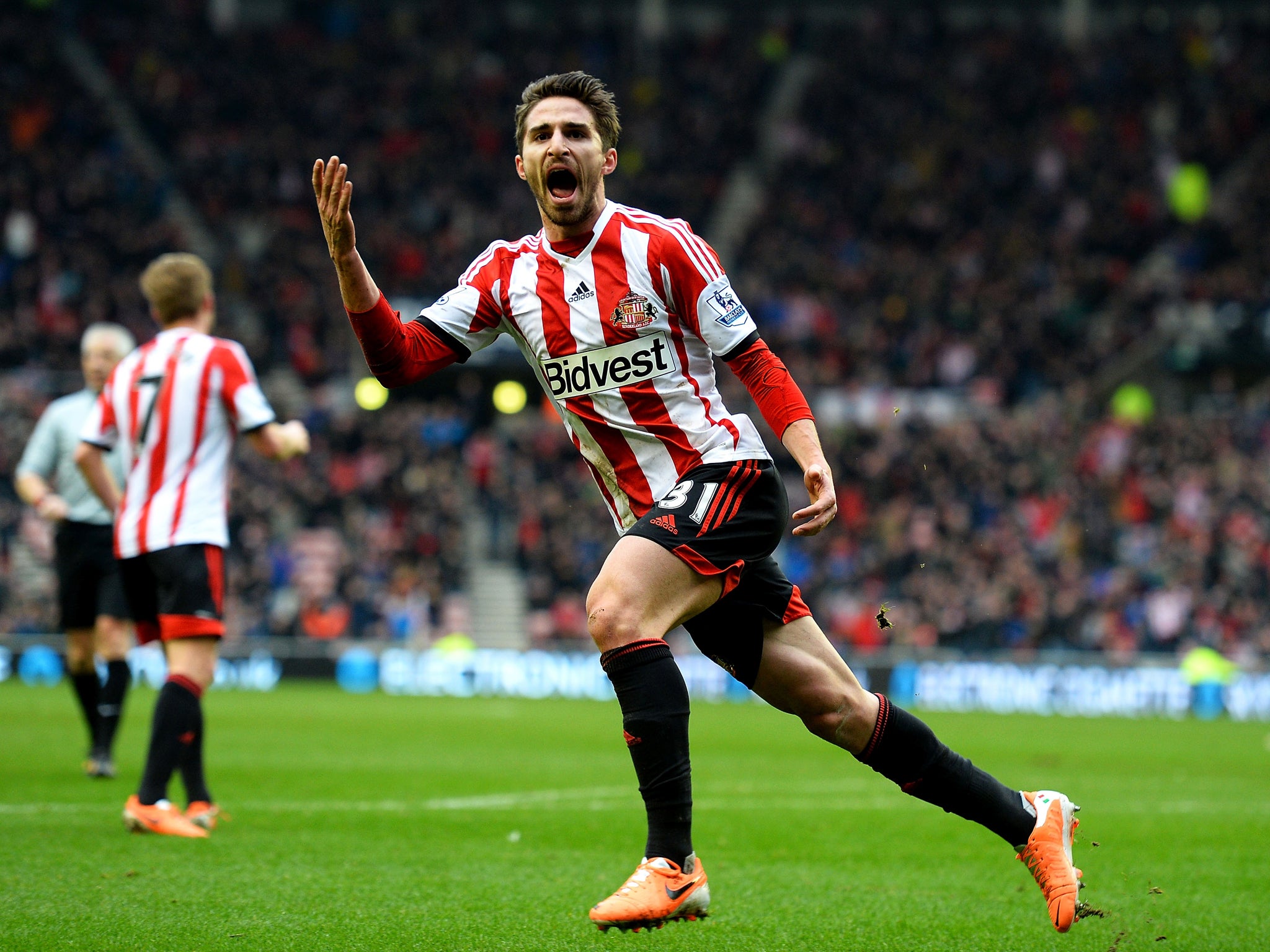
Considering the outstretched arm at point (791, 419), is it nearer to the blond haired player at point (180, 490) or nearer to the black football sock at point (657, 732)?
the black football sock at point (657, 732)

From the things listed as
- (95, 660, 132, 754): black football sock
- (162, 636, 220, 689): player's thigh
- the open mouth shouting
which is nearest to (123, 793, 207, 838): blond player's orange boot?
(162, 636, 220, 689): player's thigh

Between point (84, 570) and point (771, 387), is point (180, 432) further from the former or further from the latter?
point (771, 387)

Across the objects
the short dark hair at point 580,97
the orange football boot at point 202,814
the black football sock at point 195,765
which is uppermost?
the short dark hair at point 580,97

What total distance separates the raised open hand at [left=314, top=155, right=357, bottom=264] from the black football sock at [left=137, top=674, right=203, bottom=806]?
2.54 meters

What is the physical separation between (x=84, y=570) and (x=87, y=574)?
0.10 feet

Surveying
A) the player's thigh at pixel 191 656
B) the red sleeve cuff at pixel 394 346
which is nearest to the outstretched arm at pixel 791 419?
the red sleeve cuff at pixel 394 346

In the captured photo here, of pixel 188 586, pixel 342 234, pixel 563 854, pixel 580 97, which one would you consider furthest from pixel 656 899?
pixel 188 586

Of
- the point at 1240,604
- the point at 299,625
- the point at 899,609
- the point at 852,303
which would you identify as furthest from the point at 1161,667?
the point at 299,625

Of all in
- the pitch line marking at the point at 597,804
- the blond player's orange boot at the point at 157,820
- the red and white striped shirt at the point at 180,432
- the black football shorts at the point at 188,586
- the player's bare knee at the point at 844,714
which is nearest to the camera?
the player's bare knee at the point at 844,714

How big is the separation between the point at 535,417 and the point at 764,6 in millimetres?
13825

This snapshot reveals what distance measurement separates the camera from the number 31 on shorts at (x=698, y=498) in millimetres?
4125

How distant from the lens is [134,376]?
6457 millimetres

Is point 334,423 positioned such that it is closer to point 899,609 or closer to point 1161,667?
point 899,609

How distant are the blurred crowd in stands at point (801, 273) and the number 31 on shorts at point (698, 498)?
1760 cm
